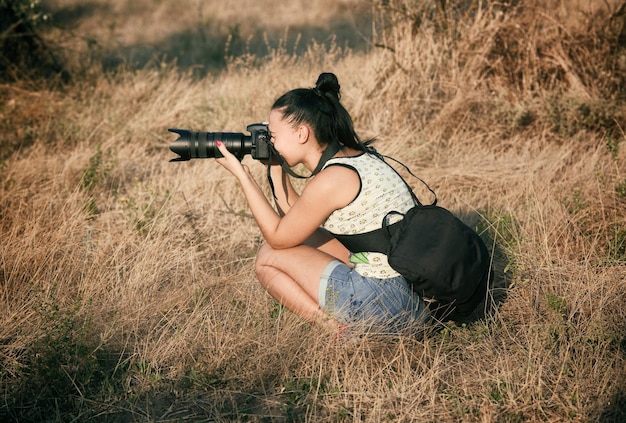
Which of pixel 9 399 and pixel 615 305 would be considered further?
pixel 615 305

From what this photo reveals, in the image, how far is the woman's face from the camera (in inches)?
102

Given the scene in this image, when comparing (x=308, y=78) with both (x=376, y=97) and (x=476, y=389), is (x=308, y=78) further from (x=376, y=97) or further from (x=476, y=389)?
(x=476, y=389)

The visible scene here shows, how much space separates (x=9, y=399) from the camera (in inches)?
91.0

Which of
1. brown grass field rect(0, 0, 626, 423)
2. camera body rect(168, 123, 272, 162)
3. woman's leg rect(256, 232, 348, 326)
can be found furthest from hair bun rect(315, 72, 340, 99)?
brown grass field rect(0, 0, 626, 423)

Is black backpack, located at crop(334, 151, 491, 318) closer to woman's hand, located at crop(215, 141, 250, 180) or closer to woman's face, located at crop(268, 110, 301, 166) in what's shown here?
woman's face, located at crop(268, 110, 301, 166)

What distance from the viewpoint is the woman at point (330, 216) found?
8.14 ft

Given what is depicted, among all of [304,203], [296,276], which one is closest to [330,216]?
[304,203]

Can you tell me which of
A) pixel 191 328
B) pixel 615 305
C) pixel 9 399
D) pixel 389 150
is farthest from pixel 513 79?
pixel 9 399

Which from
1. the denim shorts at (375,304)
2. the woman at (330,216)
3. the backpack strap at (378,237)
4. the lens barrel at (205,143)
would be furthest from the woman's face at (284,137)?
the denim shorts at (375,304)

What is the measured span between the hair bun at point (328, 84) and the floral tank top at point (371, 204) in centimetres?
30

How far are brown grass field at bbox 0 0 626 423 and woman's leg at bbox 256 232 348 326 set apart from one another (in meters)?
0.11

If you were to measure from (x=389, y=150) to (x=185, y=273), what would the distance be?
6.52ft

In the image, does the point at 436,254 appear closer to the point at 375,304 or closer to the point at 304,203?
the point at 375,304

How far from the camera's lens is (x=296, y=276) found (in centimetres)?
265
